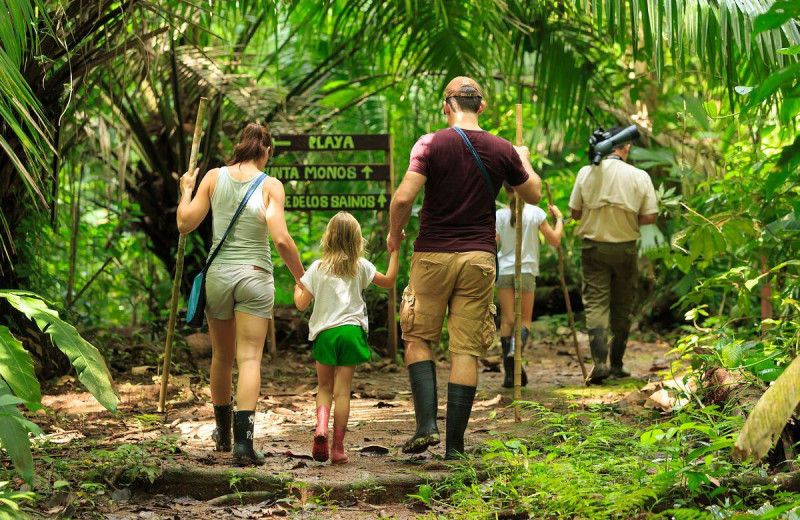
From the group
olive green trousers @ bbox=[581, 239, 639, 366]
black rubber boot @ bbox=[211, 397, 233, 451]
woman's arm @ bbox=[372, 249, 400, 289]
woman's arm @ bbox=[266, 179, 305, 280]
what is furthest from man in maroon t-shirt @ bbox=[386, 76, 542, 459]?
olive green trousers @ bbox=[581, 239, 639, 366]

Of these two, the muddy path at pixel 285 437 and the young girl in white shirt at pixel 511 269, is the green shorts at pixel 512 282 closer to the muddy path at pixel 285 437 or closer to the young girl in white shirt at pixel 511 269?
the young girl in white shirt at pixel 511 269

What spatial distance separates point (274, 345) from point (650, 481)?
233 inches

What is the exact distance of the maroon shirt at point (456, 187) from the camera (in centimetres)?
513

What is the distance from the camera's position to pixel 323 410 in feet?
17.1

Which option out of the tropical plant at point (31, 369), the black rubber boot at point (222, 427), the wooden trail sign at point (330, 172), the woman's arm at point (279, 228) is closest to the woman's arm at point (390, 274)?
the woman's arm at point (279, 228)

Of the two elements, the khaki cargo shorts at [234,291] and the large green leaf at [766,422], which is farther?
the khaki cargo shorts at [234,291]

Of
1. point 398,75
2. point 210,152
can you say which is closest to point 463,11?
point 398,75

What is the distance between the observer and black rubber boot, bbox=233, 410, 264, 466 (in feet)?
16.4

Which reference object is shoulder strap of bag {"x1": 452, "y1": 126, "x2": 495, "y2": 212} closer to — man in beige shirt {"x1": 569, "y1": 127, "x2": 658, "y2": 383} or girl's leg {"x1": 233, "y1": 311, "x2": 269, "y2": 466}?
girl's leg {"x1": 233, "y1": 311, "x2": 269, "y2": 466}

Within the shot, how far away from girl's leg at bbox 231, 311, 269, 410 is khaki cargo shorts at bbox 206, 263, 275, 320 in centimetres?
5

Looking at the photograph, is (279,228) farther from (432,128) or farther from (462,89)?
(432,128)

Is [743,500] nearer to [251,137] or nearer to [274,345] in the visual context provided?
[251,137]

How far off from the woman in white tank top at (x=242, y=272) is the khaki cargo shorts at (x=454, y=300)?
2.32 feet

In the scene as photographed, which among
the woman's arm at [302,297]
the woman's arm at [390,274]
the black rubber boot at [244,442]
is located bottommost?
the black rubber boot at [244,442]
